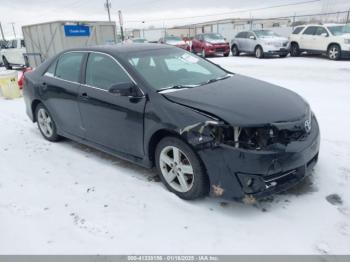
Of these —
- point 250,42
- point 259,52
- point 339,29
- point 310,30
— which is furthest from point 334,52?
point 250,42

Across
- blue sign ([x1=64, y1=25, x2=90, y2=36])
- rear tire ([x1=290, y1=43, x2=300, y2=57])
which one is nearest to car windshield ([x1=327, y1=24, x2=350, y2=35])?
rear tire ([x1=290, y1=43, x2=300, y2=57])

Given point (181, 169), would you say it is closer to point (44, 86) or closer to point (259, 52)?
point (44, 86)

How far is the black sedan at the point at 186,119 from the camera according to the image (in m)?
2.75

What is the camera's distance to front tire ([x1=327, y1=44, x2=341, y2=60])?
44.6 ft

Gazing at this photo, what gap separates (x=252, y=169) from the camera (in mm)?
2666

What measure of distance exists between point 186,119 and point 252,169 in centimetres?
76

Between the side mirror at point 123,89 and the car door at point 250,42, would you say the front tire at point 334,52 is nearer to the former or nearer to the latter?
the car door at point 250,42

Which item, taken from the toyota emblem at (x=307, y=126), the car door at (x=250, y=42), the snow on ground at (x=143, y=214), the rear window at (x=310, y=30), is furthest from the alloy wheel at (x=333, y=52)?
the toyota emblem at (x=307, y=126)

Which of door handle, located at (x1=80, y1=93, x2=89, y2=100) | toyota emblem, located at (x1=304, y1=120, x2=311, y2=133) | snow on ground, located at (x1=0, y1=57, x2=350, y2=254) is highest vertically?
door handle, located at (x1=80, y1=93, x2=89, y2=100)

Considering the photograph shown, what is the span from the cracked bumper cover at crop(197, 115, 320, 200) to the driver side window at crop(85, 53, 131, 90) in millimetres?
1421

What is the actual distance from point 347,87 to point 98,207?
7.30m

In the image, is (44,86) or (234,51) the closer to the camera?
(44,86)

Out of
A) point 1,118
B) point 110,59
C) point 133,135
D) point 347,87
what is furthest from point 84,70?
point 347,87

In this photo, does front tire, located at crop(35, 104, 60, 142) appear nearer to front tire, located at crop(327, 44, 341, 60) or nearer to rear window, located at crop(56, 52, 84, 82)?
rear window, located at crop(56, 52, 84, 82)
